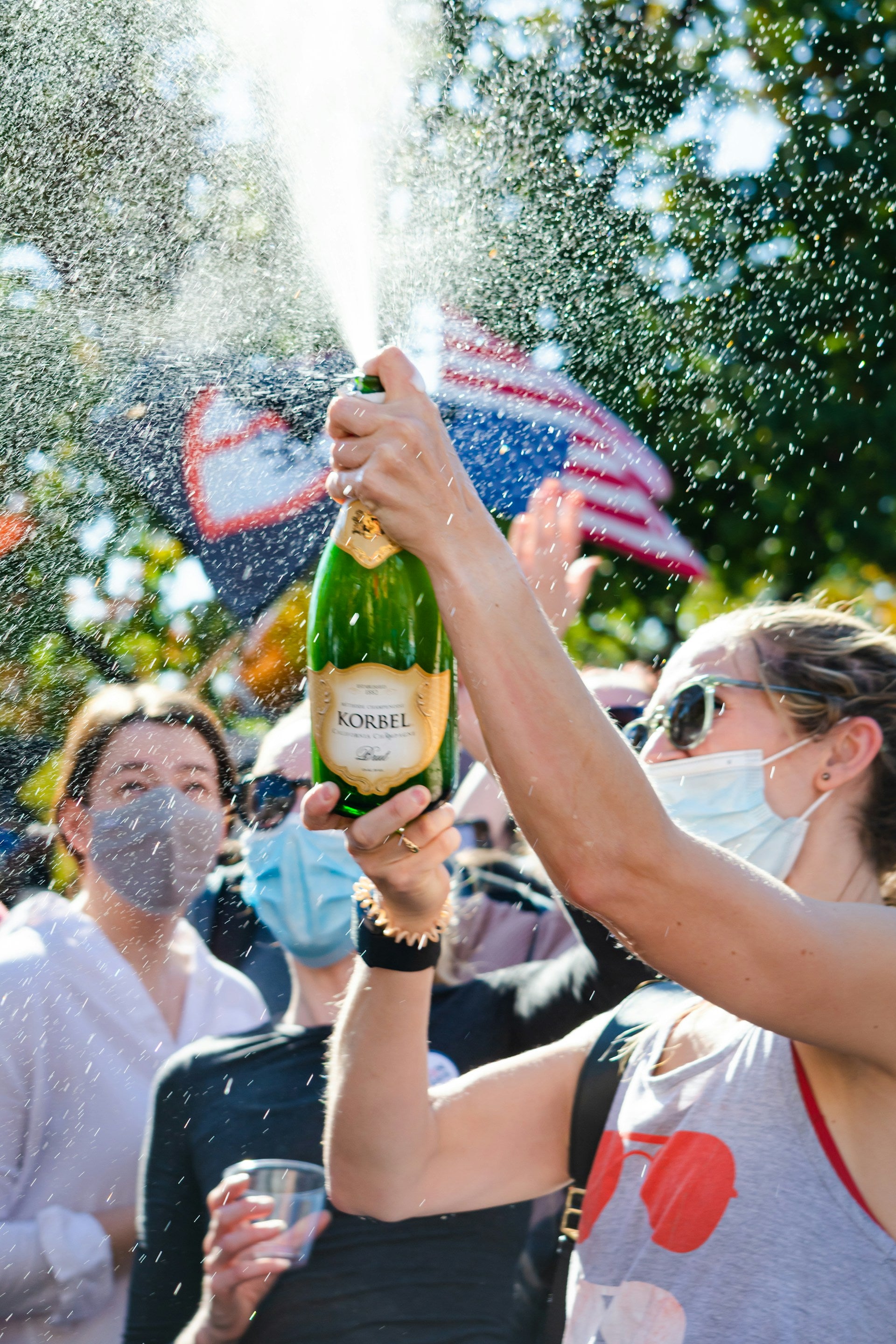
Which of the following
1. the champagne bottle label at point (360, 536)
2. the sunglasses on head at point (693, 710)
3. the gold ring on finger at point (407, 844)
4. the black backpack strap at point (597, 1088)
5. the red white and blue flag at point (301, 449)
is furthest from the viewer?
the red white and blue flag at point (301, 449)

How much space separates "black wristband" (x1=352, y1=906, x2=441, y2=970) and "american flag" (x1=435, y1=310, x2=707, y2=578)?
4.94 metres

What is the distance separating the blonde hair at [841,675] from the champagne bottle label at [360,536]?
2.96 feet

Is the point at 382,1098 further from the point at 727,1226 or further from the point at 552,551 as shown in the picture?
the point at 552,551

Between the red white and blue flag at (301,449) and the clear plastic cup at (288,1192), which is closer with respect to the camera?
the clear plastic cup at (288,1192)

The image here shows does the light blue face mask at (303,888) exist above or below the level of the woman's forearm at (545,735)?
below

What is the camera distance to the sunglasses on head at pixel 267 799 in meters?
3.21

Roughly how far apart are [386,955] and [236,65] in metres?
4.32

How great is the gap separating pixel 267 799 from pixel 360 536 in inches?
60.1

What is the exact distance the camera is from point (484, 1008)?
2.94 meters

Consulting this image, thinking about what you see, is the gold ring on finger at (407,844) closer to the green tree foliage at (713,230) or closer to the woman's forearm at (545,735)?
the woman's forearm at (545,735)

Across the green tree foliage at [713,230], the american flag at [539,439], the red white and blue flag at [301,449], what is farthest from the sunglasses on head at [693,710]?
the green tree foliage at [713,230]

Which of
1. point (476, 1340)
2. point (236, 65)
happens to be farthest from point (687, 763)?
point (236, 65)

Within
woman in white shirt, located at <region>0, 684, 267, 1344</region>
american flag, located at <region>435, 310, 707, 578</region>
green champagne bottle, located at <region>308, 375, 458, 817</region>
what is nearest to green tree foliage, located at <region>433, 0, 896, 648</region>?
american flag, located at <region>435, 310, 707, 578</region>

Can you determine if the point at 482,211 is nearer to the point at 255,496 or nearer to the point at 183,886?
the point at 255,496
